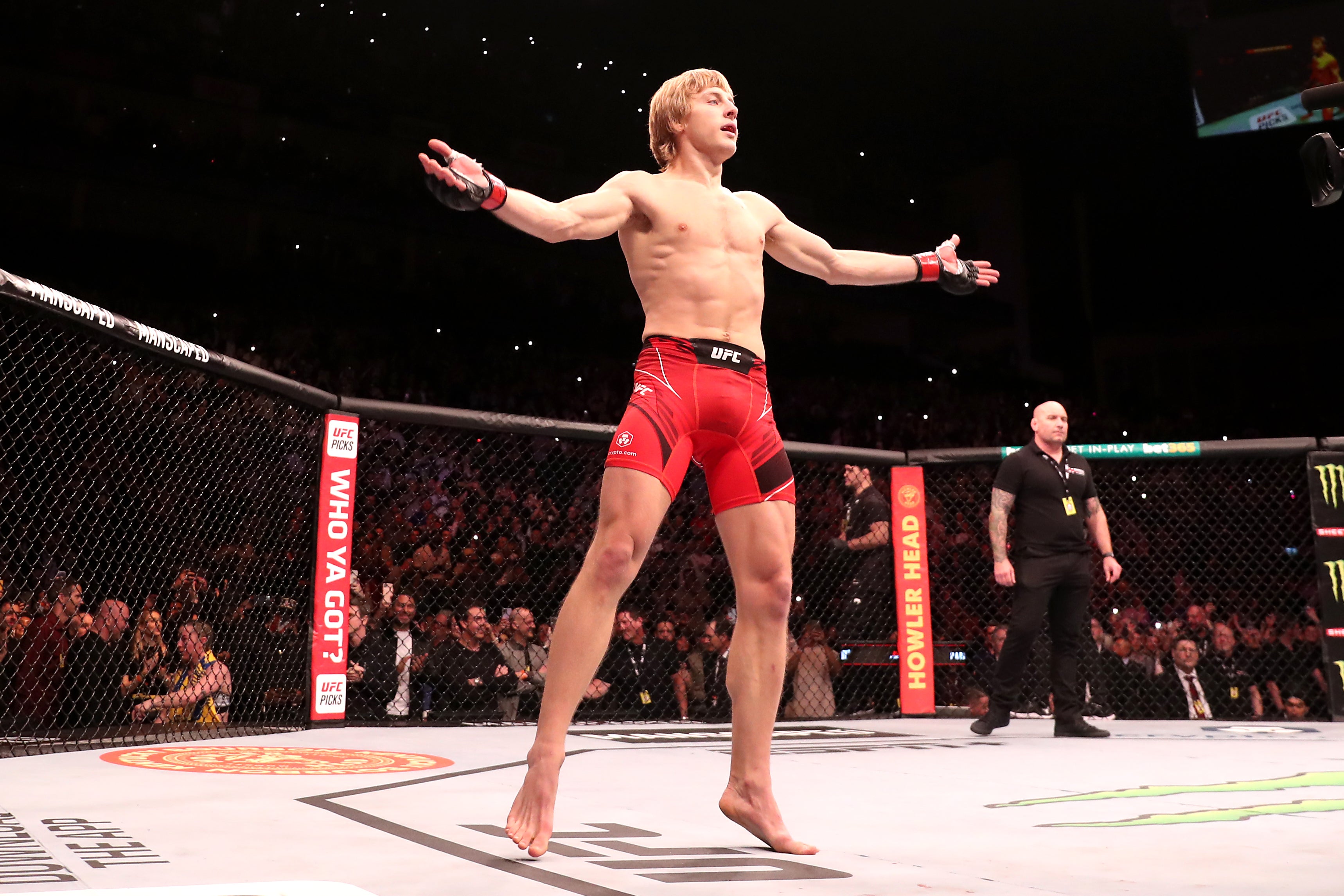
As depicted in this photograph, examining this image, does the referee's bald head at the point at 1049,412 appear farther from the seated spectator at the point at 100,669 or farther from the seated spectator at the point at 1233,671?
the seated spectator at the point at 100,669

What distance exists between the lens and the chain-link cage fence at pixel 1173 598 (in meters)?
5.50

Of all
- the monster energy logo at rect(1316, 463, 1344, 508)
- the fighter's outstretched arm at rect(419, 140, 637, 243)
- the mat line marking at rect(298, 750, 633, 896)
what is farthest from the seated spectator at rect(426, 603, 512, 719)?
the monster energy logo at rect(1316, 463, 1344, 508)

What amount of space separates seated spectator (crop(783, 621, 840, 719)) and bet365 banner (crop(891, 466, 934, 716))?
0.39m

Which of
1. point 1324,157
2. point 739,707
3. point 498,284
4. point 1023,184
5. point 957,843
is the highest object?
point 1023,184

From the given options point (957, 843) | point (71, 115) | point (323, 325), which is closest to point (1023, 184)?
point (323, 325)

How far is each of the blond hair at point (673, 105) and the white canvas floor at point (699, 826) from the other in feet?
4.32

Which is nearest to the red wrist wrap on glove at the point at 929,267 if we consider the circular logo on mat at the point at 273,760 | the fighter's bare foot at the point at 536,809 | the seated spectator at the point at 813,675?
the fighter's bare foot at the point at 536,809

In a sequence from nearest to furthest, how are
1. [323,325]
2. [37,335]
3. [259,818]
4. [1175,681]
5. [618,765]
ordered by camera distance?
[259,818] → [618,765] → [1175,681] → [37,335] → [323,325]

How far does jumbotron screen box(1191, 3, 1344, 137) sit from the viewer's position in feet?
34.9

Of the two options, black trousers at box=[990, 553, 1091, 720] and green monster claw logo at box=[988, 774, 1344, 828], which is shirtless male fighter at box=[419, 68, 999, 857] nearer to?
green monster claw logo at box=[988, 774, 1344, 828]

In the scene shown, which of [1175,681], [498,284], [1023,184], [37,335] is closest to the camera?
[1175,681]

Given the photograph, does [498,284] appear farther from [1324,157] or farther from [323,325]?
[1324,157]

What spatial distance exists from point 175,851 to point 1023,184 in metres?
12.2

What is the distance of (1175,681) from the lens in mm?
5734
